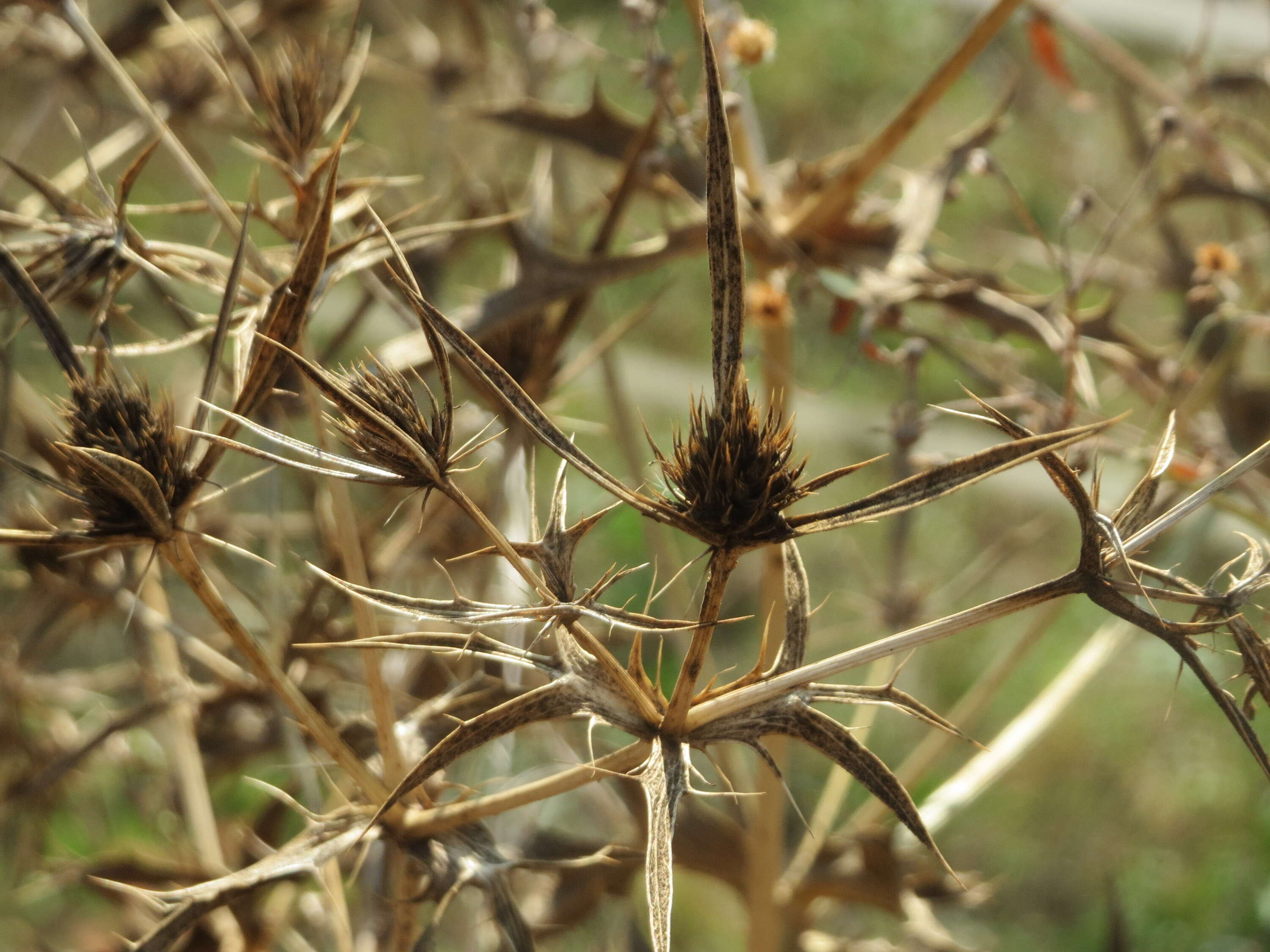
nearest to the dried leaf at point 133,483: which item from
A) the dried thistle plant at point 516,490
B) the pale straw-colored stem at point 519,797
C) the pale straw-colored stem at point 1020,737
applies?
the dried thistle plant at point 516,490

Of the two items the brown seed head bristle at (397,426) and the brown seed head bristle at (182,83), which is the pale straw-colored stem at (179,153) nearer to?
the brown seed head bristle at (397,426)

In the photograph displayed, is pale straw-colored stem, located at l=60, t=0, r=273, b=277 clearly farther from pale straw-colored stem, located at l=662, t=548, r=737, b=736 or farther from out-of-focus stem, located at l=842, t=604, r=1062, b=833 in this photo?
out-of-focus stem, located at l=842, t=604, r=1062, b=833

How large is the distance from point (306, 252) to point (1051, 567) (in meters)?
1.30

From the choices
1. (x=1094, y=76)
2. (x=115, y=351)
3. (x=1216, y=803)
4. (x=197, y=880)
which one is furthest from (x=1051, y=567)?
(x=115, y=351)

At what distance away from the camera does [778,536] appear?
0.22m

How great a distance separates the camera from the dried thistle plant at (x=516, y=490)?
0.24 meters

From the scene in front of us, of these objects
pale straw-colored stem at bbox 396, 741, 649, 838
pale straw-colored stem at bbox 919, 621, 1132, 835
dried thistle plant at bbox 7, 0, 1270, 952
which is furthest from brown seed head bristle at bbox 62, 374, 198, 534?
pale straw-colored stem at bbox 919, 621, 1132, 835

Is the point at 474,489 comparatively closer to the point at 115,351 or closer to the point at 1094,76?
the point at 115,351

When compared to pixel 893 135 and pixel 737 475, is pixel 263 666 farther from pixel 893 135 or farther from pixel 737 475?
pixel 893 135

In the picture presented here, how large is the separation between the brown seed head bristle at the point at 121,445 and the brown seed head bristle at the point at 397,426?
0.05 meters

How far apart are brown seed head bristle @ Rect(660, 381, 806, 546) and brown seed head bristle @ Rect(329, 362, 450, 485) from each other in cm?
6

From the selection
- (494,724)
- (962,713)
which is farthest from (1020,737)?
(494,724)

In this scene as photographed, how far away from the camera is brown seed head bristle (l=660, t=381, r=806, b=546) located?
0.22m

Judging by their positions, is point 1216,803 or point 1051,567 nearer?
point 1216,803
